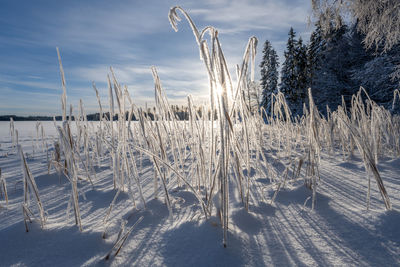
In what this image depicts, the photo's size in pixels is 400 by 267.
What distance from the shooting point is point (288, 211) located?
773 mm

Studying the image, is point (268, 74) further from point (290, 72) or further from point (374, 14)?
point (374, 14)

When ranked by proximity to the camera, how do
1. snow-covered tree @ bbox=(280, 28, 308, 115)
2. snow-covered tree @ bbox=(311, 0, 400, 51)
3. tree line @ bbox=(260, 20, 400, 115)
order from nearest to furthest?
snow-covered tree @ bbox=(311, 0, 400, 51) → tree line @ bbox=(260, 20, 400, 115) → snow-covered tree @ bbox=(280, 28, 308, 115)

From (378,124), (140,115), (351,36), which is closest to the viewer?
(140,115)

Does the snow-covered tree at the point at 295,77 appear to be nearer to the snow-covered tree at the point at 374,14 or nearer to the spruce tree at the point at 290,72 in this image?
the spruce tree at the point at 290,72

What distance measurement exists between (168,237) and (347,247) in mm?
520

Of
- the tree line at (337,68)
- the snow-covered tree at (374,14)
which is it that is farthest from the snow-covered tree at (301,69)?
the snow-covered tree at (374,14)

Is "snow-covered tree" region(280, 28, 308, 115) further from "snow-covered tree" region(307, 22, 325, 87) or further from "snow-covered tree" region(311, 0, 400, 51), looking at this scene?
"snow-covered tree" region(311, 0, 400, 51)

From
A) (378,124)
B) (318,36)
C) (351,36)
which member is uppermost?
Answer: (318,36)

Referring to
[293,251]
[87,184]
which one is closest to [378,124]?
[293,251]

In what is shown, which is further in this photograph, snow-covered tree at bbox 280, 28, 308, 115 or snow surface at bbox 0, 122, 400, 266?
snow-covered tree at bbox 280, 28, 308, 115

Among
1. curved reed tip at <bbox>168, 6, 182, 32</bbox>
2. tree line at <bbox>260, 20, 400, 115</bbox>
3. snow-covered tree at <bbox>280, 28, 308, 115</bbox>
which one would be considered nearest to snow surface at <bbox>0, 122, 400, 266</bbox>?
curved reed tip at <bbox>168, 6, 182, 32</bbox>

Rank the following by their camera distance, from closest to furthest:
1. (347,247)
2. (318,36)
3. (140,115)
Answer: (347,247) → (140,115) → (318,36)

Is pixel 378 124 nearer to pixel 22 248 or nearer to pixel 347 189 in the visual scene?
pixel 347 189

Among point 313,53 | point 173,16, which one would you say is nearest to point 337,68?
point 313,53
